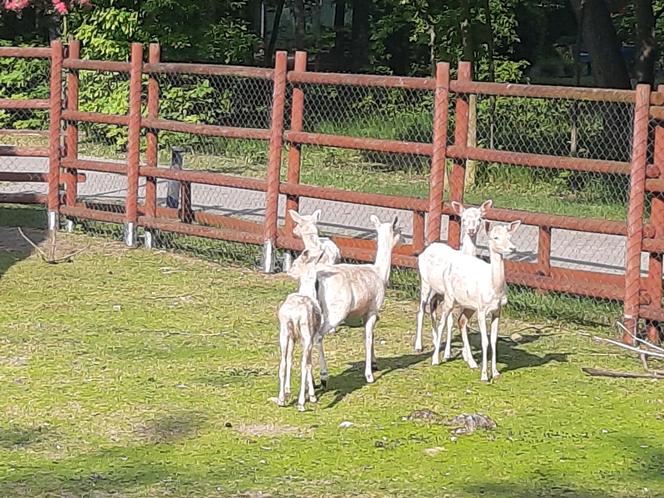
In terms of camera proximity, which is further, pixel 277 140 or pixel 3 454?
pixel 277 140

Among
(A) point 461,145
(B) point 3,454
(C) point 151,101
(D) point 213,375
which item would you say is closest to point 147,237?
(C) point 151,101

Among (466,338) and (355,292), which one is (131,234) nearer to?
(466,338)

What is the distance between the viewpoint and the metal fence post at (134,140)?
13.0 meters

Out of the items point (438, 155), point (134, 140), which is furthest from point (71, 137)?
point (438, 155)

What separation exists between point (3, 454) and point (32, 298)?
A: 4.15 meters

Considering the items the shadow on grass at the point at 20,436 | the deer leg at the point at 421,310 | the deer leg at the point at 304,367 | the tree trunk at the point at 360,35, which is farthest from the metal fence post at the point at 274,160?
the tree trunk at the point at 360,35

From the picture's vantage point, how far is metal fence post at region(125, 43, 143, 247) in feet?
42.5

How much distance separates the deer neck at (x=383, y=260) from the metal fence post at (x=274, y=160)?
3701mm

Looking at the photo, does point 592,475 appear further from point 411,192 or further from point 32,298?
point 411,192

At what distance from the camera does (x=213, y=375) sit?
27.2 ft

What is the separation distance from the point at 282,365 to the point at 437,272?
163cm

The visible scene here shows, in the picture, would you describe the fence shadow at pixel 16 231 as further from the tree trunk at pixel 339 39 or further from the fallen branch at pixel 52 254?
the tree trunk at pixel 339 39

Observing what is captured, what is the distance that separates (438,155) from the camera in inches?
421

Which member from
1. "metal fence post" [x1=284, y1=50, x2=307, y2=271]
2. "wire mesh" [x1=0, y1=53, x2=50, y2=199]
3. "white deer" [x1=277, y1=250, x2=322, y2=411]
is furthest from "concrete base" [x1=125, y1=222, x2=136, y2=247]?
"wire mesh" [x1=0, y1=53, x2=50, y2=199]
